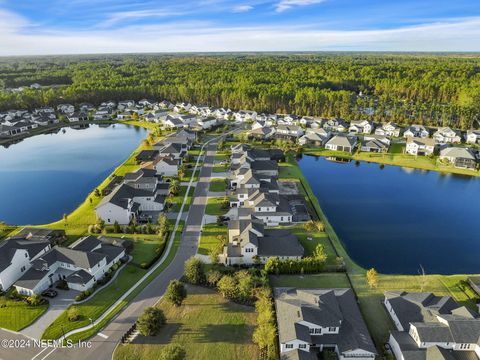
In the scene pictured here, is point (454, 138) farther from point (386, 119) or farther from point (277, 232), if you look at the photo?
point (277, 232)

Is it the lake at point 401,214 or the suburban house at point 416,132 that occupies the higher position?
the suburban house at point 416,132

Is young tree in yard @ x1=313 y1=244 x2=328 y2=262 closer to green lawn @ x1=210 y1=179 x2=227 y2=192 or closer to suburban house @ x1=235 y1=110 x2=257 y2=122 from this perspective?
green lawn @ x1=210 y1=179 x2=227 y2=192

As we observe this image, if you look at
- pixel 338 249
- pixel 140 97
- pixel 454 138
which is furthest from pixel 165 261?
pixel 140 97

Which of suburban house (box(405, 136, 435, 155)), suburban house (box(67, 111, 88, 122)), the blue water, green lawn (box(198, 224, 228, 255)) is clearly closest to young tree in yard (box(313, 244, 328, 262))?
green lawn (box(198, 224, 228, 255))

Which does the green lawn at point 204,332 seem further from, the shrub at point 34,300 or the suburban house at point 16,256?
the suburban house at point 16,256

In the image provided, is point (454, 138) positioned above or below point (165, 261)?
above

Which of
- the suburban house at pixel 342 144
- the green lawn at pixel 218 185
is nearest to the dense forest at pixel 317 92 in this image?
the suburban house at pixel 342 144
